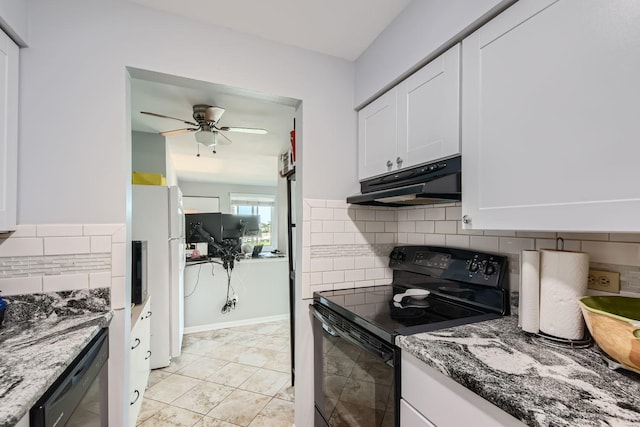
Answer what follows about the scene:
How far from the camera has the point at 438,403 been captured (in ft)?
2.95

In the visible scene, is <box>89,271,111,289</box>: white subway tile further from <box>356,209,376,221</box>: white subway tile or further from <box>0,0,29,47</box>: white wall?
<box>356,209,376,221</box>: white subway tile

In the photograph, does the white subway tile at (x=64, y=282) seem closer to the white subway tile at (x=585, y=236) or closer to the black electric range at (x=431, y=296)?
the black electric range at (x=431, y=296)

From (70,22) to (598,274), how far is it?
2.39 m

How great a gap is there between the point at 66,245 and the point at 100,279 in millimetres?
203

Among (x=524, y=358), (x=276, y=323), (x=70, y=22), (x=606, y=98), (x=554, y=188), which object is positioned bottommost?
(x=276, y=323)

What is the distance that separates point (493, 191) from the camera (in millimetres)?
1061

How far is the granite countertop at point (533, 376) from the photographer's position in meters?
0.62

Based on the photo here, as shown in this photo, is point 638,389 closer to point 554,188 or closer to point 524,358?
point 524,358

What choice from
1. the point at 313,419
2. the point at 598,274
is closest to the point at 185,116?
the point at 313,419

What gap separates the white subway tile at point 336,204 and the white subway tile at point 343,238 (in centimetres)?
18

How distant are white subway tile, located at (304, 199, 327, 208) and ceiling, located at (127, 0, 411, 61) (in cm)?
92

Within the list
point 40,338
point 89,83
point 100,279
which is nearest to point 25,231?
point 100,279

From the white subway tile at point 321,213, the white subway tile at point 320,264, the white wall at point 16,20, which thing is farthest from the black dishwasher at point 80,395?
the white wall at point 16,20

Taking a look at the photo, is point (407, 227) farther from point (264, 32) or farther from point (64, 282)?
point (64, 282)
